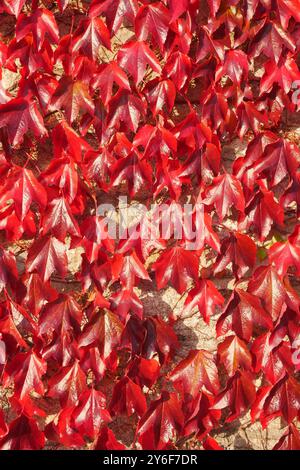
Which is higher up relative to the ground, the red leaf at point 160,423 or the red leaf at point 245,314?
the red leaf at point 245,314

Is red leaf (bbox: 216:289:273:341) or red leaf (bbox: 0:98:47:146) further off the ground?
red leaf (bbox: 0:98:47:146)

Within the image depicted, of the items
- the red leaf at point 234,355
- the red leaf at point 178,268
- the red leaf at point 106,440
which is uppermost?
the red leaf at point 178,268

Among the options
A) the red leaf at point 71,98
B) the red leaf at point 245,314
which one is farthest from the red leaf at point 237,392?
the red leaf at point 71,98

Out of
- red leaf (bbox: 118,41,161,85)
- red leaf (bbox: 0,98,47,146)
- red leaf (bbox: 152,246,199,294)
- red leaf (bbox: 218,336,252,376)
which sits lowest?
red leaf (bbox: 218,336,252,376)

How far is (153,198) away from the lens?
2.08 meters

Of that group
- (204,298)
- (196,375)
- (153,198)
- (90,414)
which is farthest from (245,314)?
(90,414)

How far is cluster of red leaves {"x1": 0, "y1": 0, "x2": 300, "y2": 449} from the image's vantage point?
1.92 m

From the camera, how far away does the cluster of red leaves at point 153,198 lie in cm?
A: 192

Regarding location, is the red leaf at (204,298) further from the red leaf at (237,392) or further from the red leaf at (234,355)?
the red leaf at (237,392)

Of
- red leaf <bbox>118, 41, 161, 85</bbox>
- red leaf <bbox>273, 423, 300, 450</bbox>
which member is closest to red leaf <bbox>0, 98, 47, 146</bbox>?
red leaf <bbox>118, 41, 161, 85</bbox>

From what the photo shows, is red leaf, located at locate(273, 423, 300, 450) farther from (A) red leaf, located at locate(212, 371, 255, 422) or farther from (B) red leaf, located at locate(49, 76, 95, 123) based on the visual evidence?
(B) red leaf, located at locate(49, 76, 95, 123)

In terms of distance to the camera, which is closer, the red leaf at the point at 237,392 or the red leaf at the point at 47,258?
the red leaf at the point at 47,258

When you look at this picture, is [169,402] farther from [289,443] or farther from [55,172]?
[55,172]

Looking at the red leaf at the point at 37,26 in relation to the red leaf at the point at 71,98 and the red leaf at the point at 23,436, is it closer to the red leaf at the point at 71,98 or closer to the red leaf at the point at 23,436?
the red leaf at the point at 71,98
